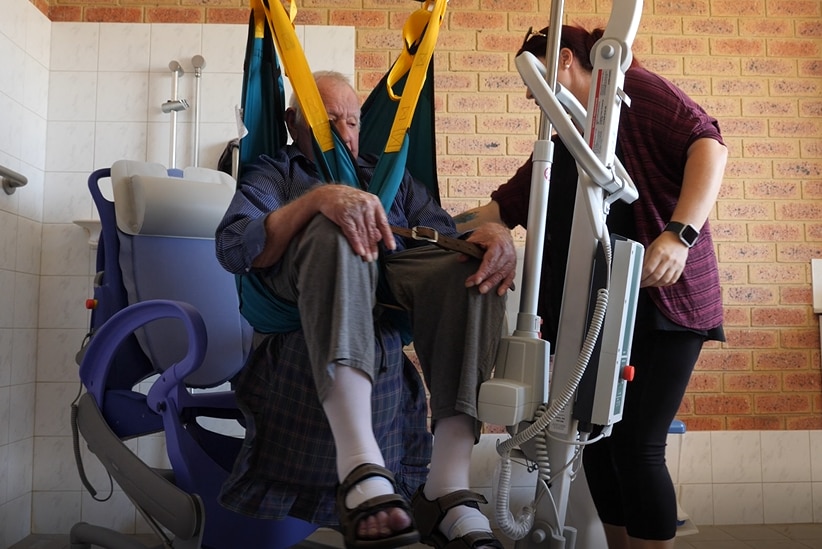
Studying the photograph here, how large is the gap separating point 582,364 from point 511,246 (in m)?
0.26

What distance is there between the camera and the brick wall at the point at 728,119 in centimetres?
303

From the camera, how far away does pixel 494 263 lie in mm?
1311

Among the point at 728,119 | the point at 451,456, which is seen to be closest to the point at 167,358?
the point at 451,456

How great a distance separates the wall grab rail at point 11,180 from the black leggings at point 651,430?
7.01ft

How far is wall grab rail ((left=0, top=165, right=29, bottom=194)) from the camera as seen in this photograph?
249 centimetres

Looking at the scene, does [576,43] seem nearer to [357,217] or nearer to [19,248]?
[357,217]

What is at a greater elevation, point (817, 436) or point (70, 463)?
point (817, 436)

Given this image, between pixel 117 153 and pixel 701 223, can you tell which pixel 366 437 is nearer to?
pixel 701 223

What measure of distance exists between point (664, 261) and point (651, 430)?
0.38 m

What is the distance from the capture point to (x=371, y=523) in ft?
3.50

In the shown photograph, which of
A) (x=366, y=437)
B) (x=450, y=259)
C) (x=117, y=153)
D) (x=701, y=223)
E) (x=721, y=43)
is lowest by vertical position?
(x=366, y=437)

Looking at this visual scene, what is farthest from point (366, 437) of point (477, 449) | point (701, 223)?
point (477, 449)

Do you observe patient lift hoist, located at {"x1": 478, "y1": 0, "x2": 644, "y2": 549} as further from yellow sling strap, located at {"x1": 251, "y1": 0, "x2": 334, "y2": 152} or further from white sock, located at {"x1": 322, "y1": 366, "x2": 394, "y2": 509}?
yellow sling strap, located at {"x1": 251, "y1": 0, "x2": 334, "y2": 152}

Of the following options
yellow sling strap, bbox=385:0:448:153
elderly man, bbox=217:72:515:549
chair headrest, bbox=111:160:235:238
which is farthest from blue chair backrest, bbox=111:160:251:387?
yellow sling strap, bbox=385:0:448:153
